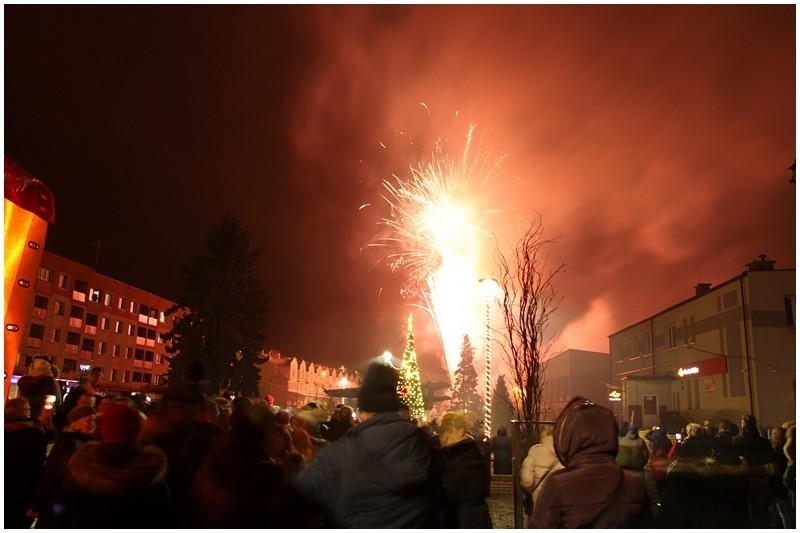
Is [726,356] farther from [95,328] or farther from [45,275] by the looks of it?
[95,328]

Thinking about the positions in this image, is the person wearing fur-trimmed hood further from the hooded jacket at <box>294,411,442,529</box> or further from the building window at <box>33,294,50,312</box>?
the building window at <box>33,294,50,312</box>

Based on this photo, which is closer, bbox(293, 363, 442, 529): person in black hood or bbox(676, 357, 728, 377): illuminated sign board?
bbox(293, 363, 442, 529): person in black hood

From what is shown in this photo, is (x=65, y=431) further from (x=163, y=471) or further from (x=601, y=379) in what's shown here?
(x=601, y=379)

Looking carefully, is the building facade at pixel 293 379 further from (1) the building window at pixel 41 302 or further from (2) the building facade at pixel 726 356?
(2) the building facade at pixel 726 356

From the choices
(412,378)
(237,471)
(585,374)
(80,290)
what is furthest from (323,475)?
(585,374)

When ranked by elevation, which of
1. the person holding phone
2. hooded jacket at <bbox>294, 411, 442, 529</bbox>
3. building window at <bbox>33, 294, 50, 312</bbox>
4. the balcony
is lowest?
hooded jacket at <bbox>294, 411, 442, 529</bbox>

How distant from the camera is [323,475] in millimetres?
3305

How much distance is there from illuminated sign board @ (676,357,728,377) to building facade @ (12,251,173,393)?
49300mm

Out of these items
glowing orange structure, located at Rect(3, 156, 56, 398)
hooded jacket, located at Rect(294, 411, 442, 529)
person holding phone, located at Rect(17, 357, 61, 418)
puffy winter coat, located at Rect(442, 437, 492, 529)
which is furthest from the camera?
person holding phone, located at Rect(17, 357, 61, 418)

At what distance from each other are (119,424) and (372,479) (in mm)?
1830

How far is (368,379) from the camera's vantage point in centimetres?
385

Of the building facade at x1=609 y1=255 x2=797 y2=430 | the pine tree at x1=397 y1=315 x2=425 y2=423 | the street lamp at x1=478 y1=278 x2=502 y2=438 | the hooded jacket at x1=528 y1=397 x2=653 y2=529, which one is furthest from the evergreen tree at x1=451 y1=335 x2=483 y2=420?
the hooded jacket at x1=528 y1=397 x2=653 y2=529

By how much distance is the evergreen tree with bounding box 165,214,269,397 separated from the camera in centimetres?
4353

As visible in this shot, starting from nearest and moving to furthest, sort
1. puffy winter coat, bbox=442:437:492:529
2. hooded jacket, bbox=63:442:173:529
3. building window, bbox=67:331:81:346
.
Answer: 1. hooded jacket, bbox=63:442:173:529
2. puffy winter coat, bbox=442:437:492:529
3. building window, bbox=67:331:81:346
